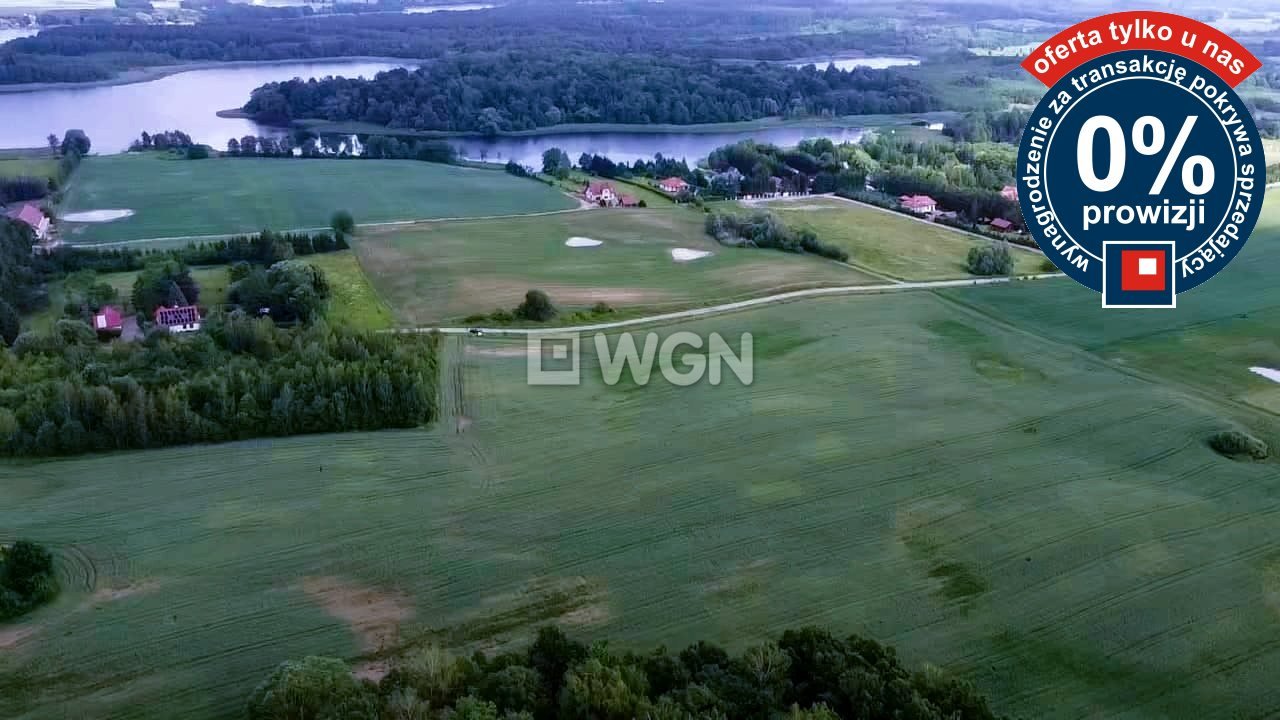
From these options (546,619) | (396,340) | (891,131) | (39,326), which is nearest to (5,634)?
(546,619)

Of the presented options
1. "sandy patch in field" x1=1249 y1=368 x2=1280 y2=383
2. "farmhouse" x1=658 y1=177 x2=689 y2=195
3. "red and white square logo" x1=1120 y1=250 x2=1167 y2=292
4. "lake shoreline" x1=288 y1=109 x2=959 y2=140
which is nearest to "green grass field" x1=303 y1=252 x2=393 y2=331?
"farmhouse" x1=658 y1=177 x2=689 y2=195

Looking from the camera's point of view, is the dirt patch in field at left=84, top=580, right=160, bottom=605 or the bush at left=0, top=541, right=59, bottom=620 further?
the dirt patch in field at left=84, top=580, right=160, bottom=605

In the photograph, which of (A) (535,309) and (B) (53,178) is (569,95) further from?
(A) (535,309)

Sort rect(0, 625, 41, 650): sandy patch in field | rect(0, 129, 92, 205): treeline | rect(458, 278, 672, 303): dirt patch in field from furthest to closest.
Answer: rect(0, 129, 92, 205): treeline → rect(458, 278, 672, 303): dirt patch in field → rect(0, 625, 41, 650): sandy patch in field

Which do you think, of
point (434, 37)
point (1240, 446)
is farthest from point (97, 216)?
point (434, 37)

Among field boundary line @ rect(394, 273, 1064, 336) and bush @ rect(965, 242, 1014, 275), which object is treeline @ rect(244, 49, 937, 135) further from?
field boundary line @ rect(394, 273, 1064, 336)

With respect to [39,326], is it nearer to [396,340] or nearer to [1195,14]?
[396,340]
